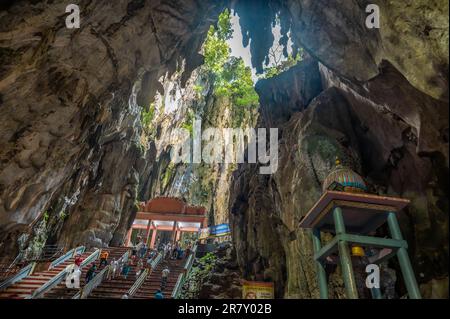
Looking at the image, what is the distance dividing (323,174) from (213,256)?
14.6m

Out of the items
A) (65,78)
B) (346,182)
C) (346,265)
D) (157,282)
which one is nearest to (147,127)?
(65,78)

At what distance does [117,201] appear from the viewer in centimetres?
2347

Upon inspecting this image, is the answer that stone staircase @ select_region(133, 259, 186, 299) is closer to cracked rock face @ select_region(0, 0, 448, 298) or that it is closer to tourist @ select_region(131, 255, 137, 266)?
tourist @ select_region(131, 255, 137, 266)

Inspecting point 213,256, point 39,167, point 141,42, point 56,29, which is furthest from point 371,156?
point 213,256

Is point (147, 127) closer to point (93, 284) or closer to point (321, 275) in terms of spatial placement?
point (93, 284)

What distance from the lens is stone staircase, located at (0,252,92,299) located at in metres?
11.0

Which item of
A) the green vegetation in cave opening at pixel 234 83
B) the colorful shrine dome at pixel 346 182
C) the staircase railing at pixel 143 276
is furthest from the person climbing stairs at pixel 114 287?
the green vegetation in cave opening at pixel 234 83

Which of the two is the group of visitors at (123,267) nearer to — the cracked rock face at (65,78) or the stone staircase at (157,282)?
the stone staircase at (157,282)

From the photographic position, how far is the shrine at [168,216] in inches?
1204

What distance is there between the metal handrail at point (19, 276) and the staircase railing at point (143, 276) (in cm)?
452

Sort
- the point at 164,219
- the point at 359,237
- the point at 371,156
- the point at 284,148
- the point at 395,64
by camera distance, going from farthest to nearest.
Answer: the point at 164,219, the point at 284,148, the point at 371,156, the point at 395,64, the point at 359,237

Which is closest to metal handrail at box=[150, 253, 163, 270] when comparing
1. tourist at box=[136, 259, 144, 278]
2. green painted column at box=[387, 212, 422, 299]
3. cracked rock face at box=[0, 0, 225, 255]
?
tourist at box=[136, 259, 144, 278]

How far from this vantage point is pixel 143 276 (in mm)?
14227
